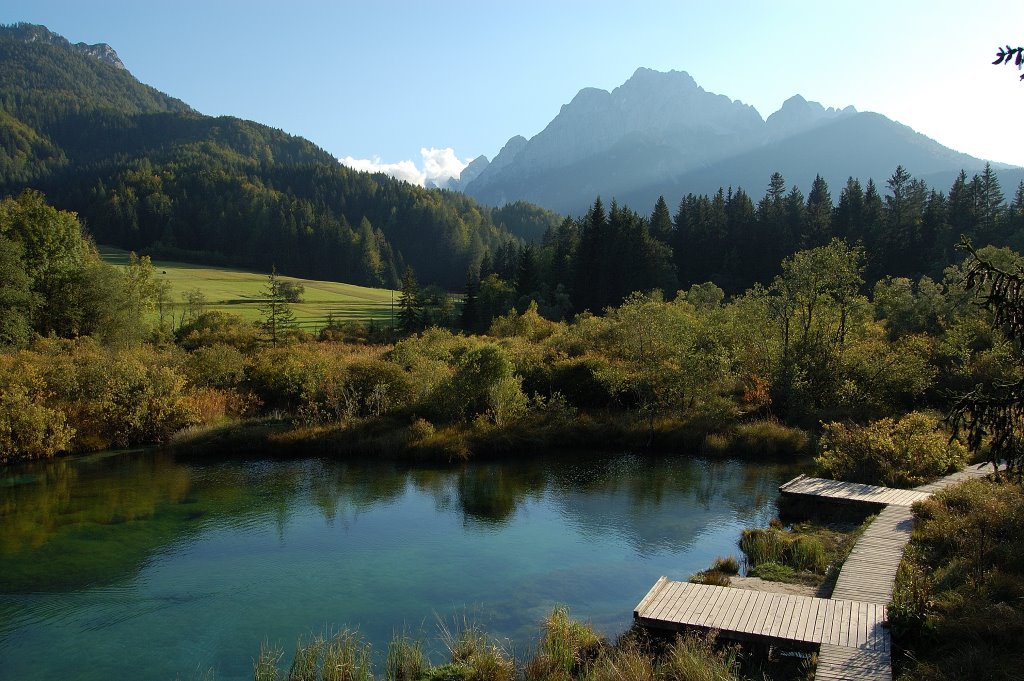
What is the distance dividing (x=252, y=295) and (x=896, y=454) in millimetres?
81222

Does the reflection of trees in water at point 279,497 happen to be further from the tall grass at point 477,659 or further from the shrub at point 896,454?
the tall grass at point 477,659

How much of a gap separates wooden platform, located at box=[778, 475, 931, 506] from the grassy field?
54343mm

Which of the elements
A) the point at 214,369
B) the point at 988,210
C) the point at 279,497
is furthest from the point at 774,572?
the point at 988,210

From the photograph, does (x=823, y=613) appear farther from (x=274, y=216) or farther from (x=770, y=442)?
(x=274, y=216)

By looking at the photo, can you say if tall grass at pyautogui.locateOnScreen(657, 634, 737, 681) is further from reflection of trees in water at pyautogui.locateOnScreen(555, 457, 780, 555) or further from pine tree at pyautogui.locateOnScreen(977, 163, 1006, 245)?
pine tree at pyautogui.locateOnScreen(977, 163, 1006, 245)

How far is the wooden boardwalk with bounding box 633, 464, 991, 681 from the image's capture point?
41.2 feet

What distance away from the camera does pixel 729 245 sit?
88.4m

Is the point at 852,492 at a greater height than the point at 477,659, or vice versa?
the point at 852,492

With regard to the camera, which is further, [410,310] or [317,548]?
[410,310]

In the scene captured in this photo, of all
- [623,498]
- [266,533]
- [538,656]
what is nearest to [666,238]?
[623,498]

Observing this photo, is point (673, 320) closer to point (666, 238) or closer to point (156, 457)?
point (156, 457)

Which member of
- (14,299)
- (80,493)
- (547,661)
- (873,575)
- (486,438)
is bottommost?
(80,493)

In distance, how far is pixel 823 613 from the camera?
14344 millimetres

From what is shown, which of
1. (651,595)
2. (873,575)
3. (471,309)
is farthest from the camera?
(471,309)
